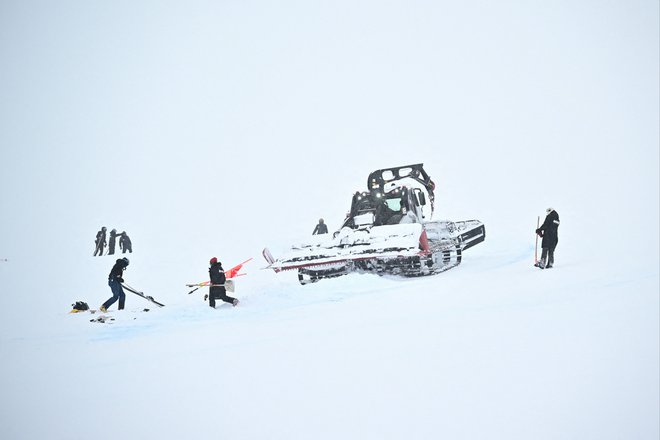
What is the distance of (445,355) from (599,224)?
1549cm

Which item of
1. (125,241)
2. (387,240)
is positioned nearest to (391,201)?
(387,240)

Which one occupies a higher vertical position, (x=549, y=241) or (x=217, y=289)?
(x=549, y=241)

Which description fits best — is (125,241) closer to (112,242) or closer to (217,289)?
(112,242)

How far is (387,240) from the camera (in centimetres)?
782

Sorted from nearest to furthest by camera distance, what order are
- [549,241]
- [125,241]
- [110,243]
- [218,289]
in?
[218,289]
[549,241]
[125,241]
[110,243]

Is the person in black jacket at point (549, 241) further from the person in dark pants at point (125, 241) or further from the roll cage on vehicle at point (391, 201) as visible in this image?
the person in dark pants at point (125, 241)

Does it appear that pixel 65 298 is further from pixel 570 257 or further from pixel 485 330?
pixel 570 257

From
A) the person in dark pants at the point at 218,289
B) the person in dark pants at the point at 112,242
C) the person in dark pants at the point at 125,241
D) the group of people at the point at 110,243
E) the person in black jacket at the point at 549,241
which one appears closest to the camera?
the person in dark pants at the point at 218,289

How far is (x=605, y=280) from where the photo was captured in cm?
608

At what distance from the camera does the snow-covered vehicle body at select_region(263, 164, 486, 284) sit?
7.73 meters

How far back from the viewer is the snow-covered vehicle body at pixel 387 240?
7.73 m

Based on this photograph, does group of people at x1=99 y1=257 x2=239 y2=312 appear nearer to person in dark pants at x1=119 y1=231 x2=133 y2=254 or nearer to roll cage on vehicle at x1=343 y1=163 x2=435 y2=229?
roll cage on vehicle at x1=343 y1=163 x2=435 y2=229

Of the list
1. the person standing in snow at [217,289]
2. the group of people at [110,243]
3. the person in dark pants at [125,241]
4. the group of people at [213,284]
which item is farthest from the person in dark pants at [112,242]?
the person standing in snow at [217,289]

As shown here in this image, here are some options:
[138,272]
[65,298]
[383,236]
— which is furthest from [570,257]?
[138,272]
